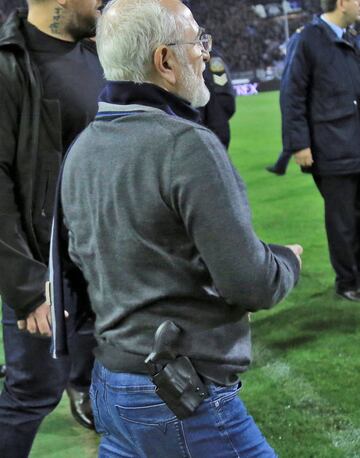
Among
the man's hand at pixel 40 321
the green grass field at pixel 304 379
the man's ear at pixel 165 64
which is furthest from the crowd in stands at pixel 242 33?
the man's ear at pixel 165 64

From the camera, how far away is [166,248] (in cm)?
155

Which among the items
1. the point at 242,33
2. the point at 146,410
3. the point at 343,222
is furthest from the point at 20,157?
the point at 242,33

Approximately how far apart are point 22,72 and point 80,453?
4.85 ft

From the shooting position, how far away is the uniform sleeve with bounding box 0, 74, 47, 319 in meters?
2.24

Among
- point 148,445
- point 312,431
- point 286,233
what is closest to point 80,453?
point 312,431

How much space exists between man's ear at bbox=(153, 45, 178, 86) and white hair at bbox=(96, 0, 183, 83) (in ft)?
0.03

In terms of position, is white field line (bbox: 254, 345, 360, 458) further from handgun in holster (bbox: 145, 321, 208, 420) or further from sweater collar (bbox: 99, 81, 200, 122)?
sweater collar (bbox: 99, 81, 200, 122)

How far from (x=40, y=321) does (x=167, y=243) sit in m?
0.85

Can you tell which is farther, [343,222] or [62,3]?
[343,222]

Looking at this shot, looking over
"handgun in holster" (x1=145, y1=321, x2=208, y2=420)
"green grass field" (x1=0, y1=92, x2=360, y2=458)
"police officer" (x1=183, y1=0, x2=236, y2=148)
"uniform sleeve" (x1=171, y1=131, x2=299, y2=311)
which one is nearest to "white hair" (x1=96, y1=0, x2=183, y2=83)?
"uniform sleeve" (x1=171, y1=131, x2=299, y2=311)

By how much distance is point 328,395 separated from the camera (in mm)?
3330

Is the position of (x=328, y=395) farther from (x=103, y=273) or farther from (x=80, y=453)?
(x=103, y=273)

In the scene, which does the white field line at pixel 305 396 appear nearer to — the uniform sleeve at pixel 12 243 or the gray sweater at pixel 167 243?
the uniform sleeve at pixel 12 243

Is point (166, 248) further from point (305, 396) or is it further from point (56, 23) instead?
point (305, 396)
